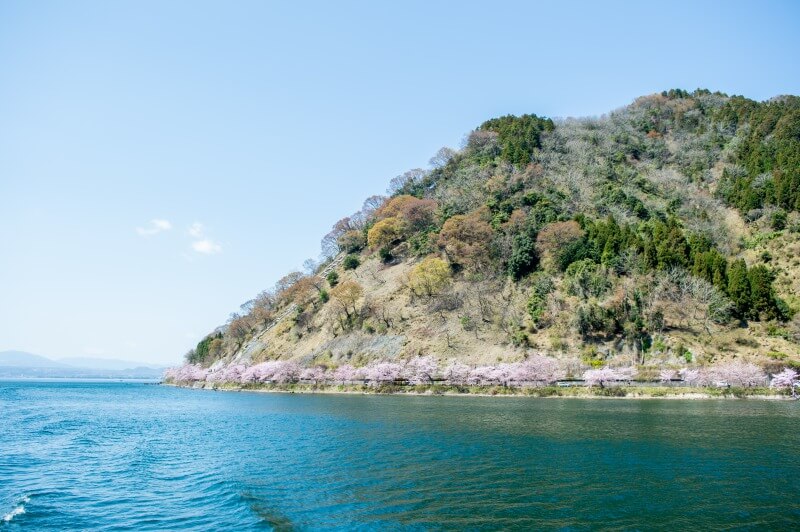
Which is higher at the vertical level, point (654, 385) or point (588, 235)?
point (588, 235)

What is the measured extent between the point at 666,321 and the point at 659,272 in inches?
305

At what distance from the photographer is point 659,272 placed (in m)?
65.4

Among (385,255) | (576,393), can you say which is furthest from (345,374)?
(576,393)

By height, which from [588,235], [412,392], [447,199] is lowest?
[412,392]

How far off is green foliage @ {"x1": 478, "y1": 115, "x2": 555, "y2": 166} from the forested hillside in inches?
21.1

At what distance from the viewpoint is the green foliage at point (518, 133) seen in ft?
337


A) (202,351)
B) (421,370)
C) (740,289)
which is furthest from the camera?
(202,351)

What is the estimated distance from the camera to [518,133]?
112 metres

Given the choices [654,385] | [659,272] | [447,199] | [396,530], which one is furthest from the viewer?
[447,199]

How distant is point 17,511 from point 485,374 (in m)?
50.3

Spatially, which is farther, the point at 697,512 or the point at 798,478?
the point at 798,478

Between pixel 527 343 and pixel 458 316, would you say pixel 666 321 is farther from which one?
pixel 458 316

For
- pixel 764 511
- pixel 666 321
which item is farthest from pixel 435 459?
pixel 666 321

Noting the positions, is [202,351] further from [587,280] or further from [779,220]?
[779,220]
